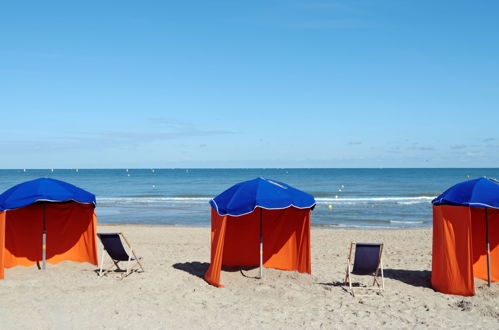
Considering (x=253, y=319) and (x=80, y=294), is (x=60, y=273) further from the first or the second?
(x=253, y=319)

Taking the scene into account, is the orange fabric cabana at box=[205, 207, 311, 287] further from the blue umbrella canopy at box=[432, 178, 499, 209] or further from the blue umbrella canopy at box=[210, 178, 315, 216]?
the blue umbrella canopy at box=[432, 178, 499, 209]

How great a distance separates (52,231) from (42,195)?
5.46ft

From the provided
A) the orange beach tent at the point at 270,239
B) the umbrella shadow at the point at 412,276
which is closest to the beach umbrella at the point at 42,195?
the orange beach tent at the point at 270,239

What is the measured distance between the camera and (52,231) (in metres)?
10.5

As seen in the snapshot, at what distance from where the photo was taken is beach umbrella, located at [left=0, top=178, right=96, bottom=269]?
8.94 meters

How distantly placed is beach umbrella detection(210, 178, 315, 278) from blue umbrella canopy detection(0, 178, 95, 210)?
272cm

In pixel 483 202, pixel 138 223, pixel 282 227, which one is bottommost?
pixel 138 223

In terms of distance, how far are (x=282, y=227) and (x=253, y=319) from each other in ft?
10.9

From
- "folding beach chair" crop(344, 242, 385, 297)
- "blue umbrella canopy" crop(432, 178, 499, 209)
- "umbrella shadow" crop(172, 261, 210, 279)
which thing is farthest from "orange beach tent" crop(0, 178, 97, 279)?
"blue umbrella canopy" crop(432, 178, 499, 209)

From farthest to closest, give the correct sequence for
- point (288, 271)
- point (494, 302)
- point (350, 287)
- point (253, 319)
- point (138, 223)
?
point (138, 223) → point (288, 271) → point (350, 287) → point (494, 302) → point (253, 319)

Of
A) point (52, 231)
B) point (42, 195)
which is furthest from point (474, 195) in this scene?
point (52, 231)

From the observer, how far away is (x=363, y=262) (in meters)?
8.48

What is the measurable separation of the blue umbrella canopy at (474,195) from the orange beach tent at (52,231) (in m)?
6.66

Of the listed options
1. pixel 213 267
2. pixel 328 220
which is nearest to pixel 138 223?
pixel 328 220
